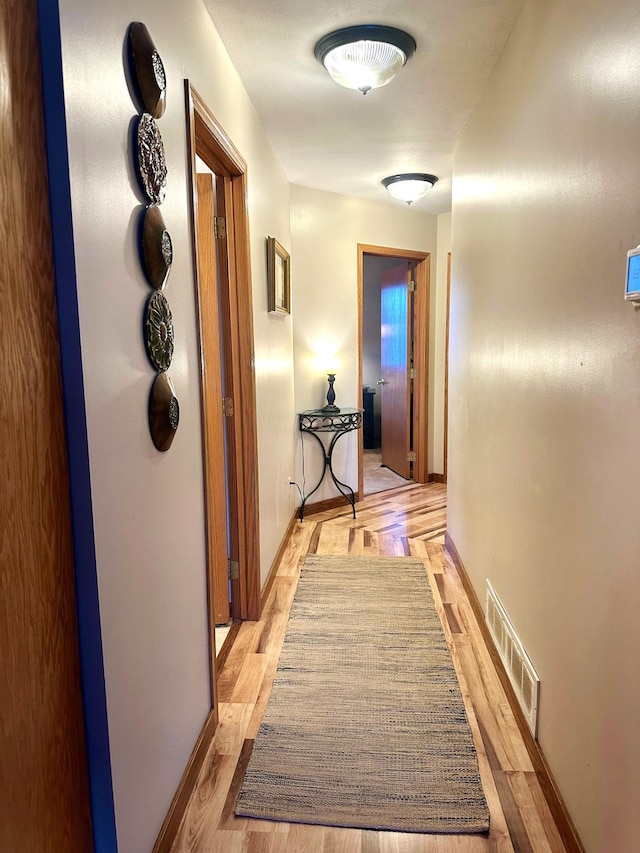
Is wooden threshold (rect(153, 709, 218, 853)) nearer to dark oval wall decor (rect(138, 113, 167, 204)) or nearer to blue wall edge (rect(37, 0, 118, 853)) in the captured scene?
blue wall edge (rect(37, 0, 118, 853))

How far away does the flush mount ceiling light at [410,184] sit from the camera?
393 cm

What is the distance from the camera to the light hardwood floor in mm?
1533

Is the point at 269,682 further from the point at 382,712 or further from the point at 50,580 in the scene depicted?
the point at 50,580

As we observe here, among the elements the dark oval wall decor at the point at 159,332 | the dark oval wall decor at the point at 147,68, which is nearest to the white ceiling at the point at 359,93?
the dark oval wall decor at the point at 147,68

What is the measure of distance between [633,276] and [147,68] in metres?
1.15

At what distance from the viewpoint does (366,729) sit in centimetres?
198

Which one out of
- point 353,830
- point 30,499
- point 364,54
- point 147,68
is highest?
point 364,54

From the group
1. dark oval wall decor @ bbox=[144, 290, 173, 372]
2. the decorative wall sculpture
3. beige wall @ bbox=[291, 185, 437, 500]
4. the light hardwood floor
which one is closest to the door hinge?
the decorative wall sculpture

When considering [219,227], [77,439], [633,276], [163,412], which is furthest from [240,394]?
[633,276]

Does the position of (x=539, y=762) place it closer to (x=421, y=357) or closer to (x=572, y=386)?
(x=572, y=386)

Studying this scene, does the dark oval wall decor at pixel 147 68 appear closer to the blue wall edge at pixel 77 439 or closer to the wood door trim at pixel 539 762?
the blue wall edge at pixel 77 439

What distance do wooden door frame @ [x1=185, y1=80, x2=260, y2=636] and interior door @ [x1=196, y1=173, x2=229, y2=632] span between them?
0.03m

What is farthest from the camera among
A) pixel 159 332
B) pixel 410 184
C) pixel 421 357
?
pixel 421 357

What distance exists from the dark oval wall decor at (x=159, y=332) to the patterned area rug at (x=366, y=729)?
1277mm
